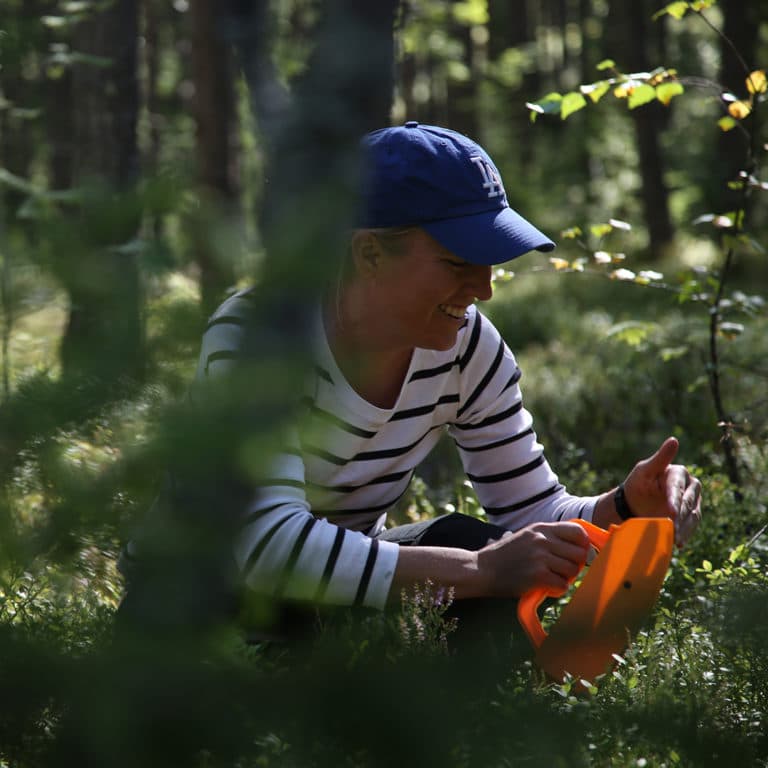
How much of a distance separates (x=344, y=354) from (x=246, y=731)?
1.66 metres

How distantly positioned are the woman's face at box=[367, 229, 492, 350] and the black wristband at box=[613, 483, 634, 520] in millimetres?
629

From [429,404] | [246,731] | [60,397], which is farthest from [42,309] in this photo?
[429,404]

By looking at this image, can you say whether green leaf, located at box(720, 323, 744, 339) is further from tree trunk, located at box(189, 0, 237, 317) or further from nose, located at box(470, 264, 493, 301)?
tree trunk, located at box(189, 0, 237, 317)

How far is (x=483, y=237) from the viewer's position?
235cm

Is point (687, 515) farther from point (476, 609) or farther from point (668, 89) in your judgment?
point (668, 89)

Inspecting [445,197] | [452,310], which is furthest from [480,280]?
[445,197]

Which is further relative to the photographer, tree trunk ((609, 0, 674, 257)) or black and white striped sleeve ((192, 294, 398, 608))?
tree trunk ((609, 0, 674, 257))

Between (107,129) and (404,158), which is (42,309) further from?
(107,129)

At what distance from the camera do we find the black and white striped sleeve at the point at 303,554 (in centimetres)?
214

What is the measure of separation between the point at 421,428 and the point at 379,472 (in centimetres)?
16

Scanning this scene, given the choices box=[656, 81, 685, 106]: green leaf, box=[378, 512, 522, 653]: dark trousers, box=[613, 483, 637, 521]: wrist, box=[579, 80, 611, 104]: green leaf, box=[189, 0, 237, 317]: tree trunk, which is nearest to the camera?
box=[378, 512, 522, 653]: dark trousers

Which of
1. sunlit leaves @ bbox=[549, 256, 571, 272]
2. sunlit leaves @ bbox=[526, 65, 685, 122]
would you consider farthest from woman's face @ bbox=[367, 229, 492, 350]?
sunlit leaves @ bbox=[549, 256, 571, 272]

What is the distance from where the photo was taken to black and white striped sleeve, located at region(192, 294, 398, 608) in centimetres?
214

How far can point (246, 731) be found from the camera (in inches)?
39.1
